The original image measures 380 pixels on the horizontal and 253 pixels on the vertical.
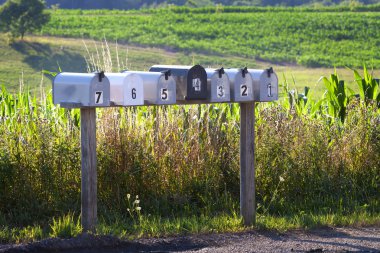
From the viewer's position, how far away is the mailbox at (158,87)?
21.0 ft

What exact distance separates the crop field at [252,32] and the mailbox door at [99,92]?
1265 inches

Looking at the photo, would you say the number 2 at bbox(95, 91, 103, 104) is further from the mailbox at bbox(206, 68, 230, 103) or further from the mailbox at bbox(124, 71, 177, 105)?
the mailbox at bbox(206, 68, 230, 103)

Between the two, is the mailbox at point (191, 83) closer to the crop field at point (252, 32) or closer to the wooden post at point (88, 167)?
the wooden post at point (88, 167)

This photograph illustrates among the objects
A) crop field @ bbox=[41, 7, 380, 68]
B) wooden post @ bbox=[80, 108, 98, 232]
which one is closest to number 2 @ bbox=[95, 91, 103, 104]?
wooden post @ bbox=[80, 108, 98, 232]

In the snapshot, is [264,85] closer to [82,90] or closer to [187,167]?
[187,167]

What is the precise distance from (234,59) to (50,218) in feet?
105

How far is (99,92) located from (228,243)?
4.99ft

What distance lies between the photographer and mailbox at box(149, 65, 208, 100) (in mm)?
6586

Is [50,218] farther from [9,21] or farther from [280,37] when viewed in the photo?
[280,37]

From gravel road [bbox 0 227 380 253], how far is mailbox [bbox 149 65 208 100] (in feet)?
3.71

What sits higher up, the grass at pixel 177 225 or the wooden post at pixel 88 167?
the wooden post at pixel 88 167

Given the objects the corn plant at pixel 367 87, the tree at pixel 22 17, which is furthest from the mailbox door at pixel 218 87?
the tree at pixel 22 17

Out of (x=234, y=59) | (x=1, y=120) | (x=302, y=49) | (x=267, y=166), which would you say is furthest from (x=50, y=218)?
(x=302, y=49)

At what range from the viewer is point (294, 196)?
806cm
